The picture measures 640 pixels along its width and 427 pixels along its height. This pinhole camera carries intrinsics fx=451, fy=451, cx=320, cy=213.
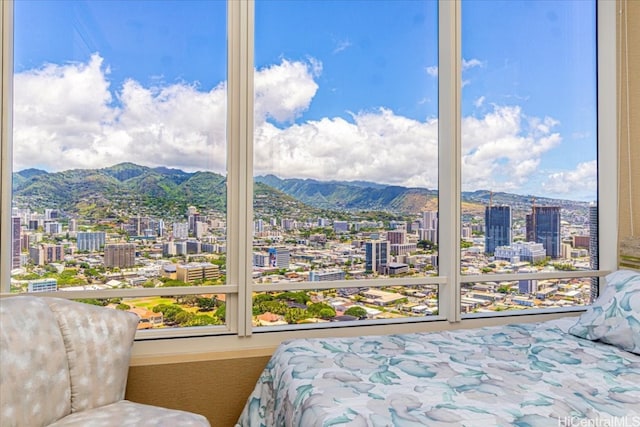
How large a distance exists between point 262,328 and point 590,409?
1383 mm

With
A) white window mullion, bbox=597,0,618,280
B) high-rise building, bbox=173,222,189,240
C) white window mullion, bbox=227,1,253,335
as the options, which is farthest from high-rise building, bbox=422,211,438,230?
high-rise building, bbox=173,222,189,240

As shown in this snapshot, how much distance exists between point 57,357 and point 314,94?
1569mm

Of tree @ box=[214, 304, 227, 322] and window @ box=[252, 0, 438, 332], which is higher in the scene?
window @ box=[252, 0, 438, 332]

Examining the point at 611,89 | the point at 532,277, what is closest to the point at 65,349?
the point at 532,277

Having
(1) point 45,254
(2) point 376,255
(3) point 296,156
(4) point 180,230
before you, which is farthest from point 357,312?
(1) point 45,254

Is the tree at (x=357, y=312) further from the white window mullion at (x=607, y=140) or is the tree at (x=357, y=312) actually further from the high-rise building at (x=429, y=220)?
the white window mullion at (x=607, y=140)

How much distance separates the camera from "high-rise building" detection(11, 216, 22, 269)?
1922mm

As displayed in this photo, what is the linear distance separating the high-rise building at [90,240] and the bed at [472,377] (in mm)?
936

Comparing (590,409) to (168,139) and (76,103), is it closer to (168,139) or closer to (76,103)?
(168,139)

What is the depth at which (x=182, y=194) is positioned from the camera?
2.13m

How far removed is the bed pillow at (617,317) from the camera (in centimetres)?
181

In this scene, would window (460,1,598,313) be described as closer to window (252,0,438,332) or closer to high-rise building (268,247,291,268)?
window (252,0,438,332)

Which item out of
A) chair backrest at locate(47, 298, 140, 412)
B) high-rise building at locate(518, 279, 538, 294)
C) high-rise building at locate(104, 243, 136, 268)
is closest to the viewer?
chair backrest at locate(47, 298, 140, 412)

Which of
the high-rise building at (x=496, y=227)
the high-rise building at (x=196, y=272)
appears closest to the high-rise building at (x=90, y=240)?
the high-rise building at (x=196, y=272)
